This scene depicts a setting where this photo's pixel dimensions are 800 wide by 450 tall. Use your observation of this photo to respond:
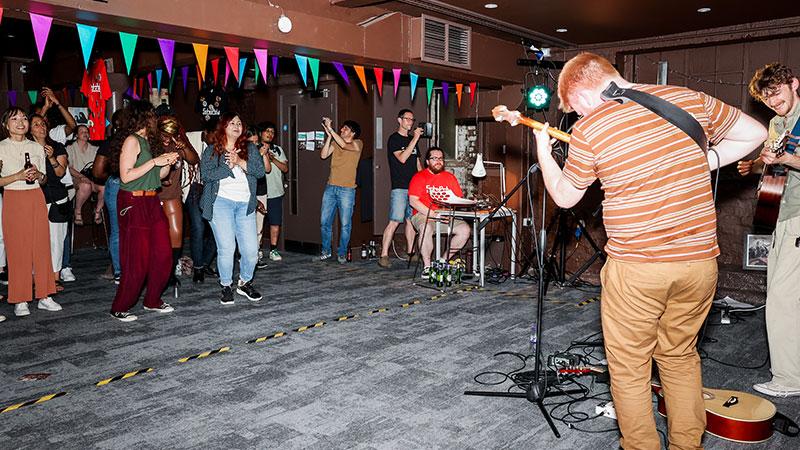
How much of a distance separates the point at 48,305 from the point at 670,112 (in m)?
4.91

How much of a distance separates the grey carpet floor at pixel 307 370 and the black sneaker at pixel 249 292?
0.07 m

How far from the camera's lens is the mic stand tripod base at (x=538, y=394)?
2.95 metres

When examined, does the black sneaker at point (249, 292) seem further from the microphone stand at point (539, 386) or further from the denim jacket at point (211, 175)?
the microphone stand at point (539, 386)

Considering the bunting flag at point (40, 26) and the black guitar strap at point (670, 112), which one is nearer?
the black guitar strap at point (670, 112)

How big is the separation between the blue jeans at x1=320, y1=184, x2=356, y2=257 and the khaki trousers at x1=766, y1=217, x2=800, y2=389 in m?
4.99

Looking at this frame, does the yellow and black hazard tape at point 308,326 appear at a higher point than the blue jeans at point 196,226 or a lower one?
lower

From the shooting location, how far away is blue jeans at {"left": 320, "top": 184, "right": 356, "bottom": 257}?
760cm

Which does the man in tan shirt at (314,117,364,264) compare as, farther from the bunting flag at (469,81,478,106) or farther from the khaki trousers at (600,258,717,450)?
the khaki trousers at (600,258,717,450)

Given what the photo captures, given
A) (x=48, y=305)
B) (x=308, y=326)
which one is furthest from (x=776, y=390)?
(x=48, y=305)

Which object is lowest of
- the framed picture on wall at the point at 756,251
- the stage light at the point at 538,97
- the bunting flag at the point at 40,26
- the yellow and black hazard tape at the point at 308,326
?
the yellow and black hazard tape at the point at 308,326

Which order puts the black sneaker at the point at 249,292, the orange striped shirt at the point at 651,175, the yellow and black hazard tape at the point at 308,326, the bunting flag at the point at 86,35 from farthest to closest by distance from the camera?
the black sneaker at the point at 249,292
the yellow and black hazard tape at the point at 308,326
the bunting flag at the point at 86,35
the orange striped shirt at the point at 651,175

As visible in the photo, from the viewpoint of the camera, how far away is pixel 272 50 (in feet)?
17.1

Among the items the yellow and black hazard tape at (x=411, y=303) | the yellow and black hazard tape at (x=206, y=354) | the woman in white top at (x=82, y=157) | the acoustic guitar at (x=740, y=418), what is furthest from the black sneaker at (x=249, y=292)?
the acoustic guitar at (x=740, y=418)

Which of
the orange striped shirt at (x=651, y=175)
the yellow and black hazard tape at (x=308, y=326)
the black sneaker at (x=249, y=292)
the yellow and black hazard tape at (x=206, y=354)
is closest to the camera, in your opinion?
the orange striped shirt at (x=651, y=175)
